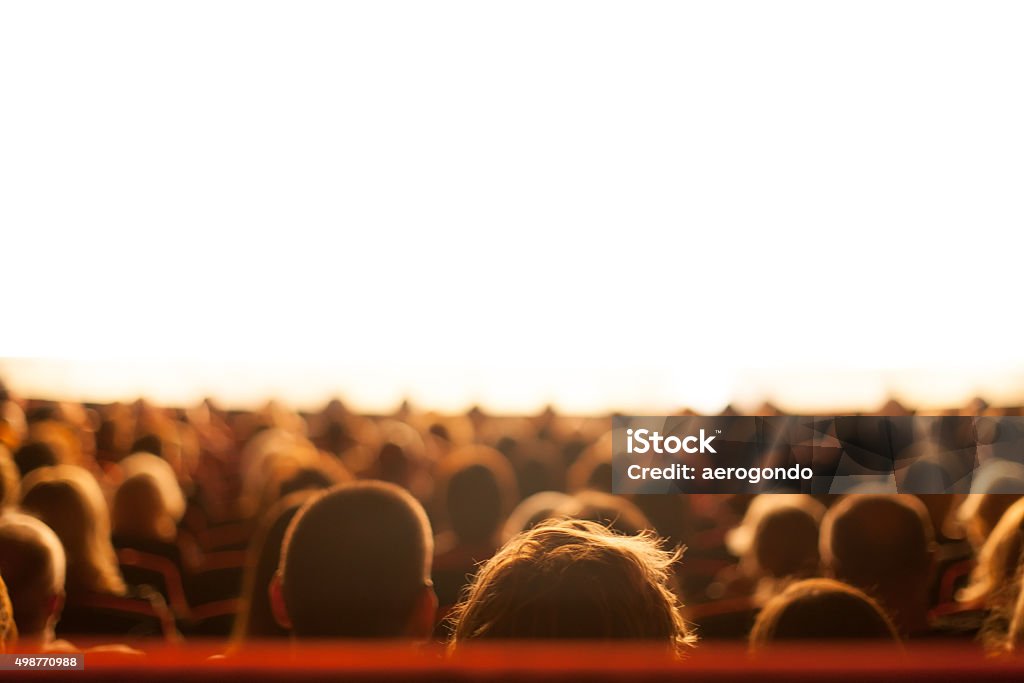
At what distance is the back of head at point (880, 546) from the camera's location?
1541mm

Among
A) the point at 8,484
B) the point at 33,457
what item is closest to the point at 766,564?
the point at 8,484

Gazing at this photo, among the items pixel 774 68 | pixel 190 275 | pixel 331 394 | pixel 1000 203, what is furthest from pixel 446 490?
pixel 331 394

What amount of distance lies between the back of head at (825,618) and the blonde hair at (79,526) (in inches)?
57.2

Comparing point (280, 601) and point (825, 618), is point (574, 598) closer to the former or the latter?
point (825, 618)

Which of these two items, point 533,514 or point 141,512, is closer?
point 533,514

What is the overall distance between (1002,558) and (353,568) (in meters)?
1.29

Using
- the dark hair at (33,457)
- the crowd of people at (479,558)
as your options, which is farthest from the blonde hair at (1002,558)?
the dark hair at (33,457)

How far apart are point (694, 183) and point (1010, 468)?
1122 mm

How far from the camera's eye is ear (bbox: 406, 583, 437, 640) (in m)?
1.25

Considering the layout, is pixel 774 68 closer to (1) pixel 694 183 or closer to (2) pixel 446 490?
(1) pixel 694 183

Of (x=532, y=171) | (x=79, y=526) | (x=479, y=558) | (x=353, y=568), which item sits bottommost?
(x=479, y=558)

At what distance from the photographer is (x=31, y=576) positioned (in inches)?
→ 53.7

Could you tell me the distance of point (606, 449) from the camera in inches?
97.3

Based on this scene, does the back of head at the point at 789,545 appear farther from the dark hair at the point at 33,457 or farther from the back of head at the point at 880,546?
the dark hair at the point at 33,457
